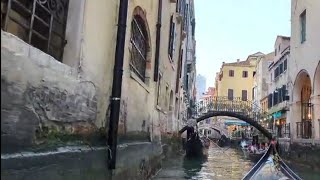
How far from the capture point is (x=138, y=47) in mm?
8180

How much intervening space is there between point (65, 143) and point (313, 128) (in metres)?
13.8

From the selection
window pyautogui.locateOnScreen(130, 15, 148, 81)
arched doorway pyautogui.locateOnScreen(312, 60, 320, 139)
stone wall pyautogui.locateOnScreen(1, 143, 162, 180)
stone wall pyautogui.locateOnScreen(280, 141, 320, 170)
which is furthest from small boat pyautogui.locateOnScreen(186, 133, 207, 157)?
stone wall pyautogui.locateOnScreen(1, 143, 162, 180)

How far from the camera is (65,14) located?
442 centimetres

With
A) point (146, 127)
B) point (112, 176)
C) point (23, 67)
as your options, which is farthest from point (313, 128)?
point (23, 67)

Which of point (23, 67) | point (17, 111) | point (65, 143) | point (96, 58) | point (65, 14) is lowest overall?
point (65, 143)

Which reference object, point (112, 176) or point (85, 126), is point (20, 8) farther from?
point (112, 176)

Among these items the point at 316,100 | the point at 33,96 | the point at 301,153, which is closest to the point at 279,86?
the point at 301,153

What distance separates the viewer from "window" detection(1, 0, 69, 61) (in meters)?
3.39

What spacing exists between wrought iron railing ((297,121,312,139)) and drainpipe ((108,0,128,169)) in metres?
13.4

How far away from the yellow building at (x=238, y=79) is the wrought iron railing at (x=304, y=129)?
112ft

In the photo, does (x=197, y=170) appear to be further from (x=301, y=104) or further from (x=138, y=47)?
(x=138, y=47)

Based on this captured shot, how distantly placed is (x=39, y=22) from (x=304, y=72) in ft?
52.4

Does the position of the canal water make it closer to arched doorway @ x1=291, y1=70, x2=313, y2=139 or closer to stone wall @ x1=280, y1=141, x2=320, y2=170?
stone wall @ x1=280, y1=141, x2=320, y2=170

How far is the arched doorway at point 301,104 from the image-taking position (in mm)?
17781
